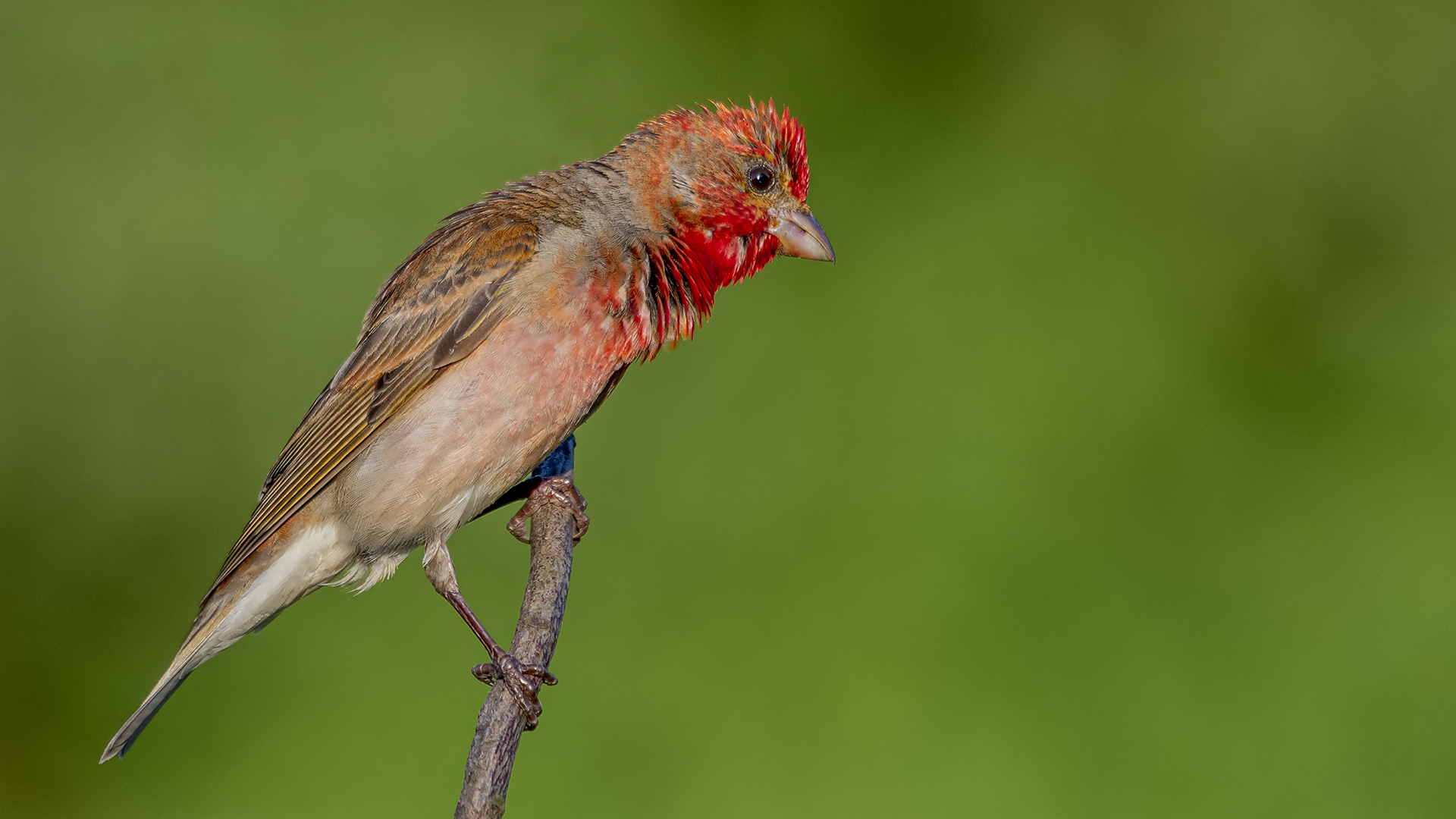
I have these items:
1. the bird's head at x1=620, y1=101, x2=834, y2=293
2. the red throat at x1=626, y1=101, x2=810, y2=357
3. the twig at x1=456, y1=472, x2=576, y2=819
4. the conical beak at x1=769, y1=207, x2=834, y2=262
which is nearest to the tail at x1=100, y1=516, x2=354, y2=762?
the twig at x1=456, y1=472, x2=576, y2=819

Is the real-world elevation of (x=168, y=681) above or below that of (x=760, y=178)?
below

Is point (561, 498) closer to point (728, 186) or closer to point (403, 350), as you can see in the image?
point (403, 350)

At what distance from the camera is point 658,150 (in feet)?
14.1

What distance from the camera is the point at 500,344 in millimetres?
3846

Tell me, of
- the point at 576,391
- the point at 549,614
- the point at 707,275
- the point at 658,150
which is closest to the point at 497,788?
the point at 549,614

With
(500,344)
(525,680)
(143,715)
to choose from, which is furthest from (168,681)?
(500,344)

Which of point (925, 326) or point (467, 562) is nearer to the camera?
point (467, 562)

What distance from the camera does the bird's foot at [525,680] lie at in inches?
145

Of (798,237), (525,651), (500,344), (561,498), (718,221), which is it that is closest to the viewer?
(525,651)

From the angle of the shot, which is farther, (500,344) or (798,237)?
(798,237)

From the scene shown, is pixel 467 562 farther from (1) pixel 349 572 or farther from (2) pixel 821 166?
(2) pixel 821 166

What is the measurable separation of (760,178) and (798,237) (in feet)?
0.74

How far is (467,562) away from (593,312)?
1.62 meters

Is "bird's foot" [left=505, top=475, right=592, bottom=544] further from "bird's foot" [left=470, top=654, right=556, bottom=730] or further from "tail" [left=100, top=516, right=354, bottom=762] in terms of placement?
"bird's foot" [left=470, top=654, right=556, bottom=730]
